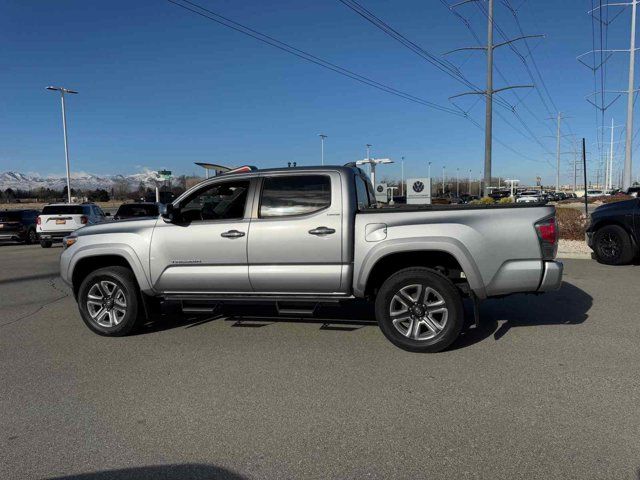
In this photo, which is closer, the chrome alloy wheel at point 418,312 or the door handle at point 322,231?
the chrome alloy wheel at point 418,312

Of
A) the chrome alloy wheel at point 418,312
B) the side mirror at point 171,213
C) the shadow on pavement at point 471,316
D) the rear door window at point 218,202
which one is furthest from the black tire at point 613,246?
the side mirror at point 171,213

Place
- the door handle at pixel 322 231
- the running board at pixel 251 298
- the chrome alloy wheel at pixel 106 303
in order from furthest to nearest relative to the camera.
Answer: the chrome alloy wheel at pixel 106 303
the running board at pixel 251 298
the door handle at pixel 322 231

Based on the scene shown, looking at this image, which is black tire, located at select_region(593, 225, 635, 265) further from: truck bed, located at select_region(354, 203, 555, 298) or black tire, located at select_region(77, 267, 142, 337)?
black tire, located at select_region(77, 267, 142, 337)

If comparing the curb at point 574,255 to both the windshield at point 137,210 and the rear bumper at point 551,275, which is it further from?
the windshield at point 137,210

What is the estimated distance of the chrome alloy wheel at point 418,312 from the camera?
5039 millimetres

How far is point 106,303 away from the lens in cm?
600

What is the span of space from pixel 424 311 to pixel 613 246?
7376 millimetres

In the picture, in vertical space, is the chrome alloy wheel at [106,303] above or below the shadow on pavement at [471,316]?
above

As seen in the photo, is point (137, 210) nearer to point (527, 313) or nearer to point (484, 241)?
point (527, 313)

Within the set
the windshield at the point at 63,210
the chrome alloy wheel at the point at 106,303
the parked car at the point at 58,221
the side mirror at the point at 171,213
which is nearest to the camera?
the side mirror at the point at 171,213

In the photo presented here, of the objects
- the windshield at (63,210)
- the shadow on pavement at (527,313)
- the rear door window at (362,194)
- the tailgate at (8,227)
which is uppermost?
the rear door window at (362,194)

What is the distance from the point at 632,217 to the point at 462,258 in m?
7.18

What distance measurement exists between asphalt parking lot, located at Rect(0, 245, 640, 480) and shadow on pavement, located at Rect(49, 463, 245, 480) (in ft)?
0.04

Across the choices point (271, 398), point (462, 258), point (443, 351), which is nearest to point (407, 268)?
point (462, 258)
